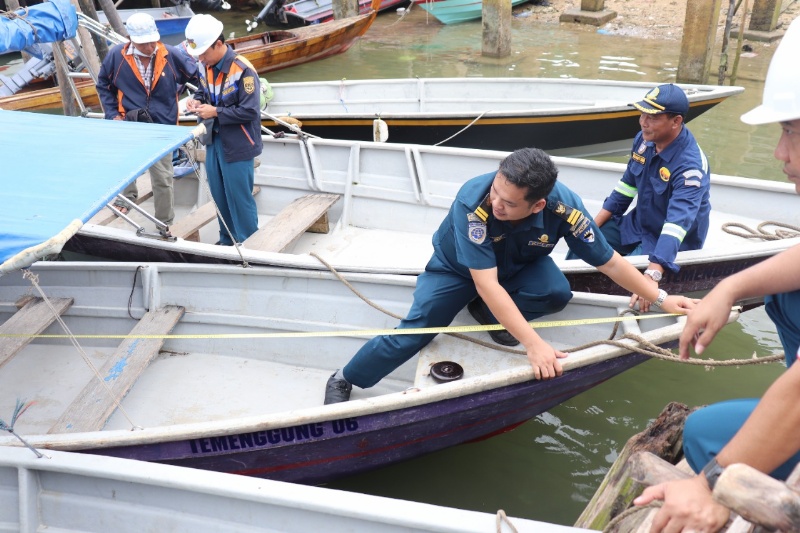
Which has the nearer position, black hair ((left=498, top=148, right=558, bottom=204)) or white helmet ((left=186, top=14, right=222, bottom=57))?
black hair ((left=498, top=148, right=558, bottom=204))

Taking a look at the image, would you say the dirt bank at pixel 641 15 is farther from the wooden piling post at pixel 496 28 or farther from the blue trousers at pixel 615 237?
the blue trousers at pixel 615 237

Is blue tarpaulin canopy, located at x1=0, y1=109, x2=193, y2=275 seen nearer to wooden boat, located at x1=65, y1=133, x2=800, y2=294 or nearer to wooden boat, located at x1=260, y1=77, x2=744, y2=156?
wooden boat, located at x1=65, y1=133, x2=800, y2=294

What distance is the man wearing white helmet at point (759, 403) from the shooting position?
4.83ft

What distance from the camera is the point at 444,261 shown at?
3.55m

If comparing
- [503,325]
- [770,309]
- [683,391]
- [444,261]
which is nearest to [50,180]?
[444,261]

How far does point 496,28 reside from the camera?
1273 cm

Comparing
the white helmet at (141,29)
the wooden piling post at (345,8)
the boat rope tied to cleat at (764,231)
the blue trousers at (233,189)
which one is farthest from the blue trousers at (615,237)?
the wooden piling post at (345,8)

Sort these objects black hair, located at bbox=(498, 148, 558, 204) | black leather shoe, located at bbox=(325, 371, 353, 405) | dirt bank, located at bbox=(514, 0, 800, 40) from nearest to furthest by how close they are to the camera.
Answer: black hair, located at bbox=(498, 148, 558, 204) < black leather shoe, located at bbox=(325, 371, 353, 405) < dirt bank, located at bbox=(514, 0, 800, 40)

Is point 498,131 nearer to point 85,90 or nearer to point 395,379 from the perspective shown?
point 395,379

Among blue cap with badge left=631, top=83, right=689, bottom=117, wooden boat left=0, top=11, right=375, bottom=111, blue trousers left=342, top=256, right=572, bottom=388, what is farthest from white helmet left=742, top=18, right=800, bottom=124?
wooden boat left=0, top=11, right=375, bottom=111

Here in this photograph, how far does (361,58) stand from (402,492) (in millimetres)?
11166

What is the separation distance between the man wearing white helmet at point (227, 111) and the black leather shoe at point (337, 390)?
149 cm

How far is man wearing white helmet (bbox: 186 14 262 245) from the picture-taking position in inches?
192

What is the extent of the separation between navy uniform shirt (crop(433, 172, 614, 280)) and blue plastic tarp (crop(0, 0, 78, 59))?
375 cm
